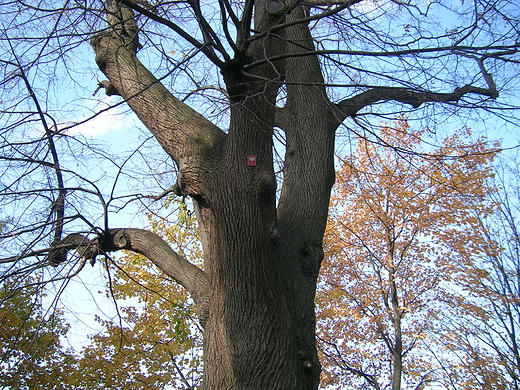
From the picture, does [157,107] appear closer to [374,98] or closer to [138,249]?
[138,249]

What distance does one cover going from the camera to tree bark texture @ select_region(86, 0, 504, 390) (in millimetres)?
2773

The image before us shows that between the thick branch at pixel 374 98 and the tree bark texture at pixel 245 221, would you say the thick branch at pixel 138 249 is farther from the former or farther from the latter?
the thick branch at pixel 374 98

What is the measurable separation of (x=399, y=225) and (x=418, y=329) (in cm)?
279

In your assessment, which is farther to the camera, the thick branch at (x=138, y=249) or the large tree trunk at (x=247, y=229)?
the thick branch at (x=138, y=249)

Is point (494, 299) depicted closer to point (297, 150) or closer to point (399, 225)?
point (399, 225)

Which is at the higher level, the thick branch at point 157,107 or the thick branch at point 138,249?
the thick branch at point 157,107

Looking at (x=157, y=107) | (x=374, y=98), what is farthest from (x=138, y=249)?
(x=374, y=98)

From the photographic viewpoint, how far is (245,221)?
113 inches

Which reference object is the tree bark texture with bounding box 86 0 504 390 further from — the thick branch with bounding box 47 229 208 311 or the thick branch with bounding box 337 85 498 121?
the thick branch with bounding box 337 85 498 121

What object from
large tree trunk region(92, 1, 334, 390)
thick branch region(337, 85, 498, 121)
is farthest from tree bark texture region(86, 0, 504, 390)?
thick branch region(337, 85, 498, 121)

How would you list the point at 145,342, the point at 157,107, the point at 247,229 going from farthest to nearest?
the point at 145,342 < the point at 157,107 < the point at 247,229

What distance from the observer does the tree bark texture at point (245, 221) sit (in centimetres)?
277

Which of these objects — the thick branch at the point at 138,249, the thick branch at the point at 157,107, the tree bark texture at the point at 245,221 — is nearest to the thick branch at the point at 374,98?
the tree bark texture at the point at 245,221

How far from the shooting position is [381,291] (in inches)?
447
